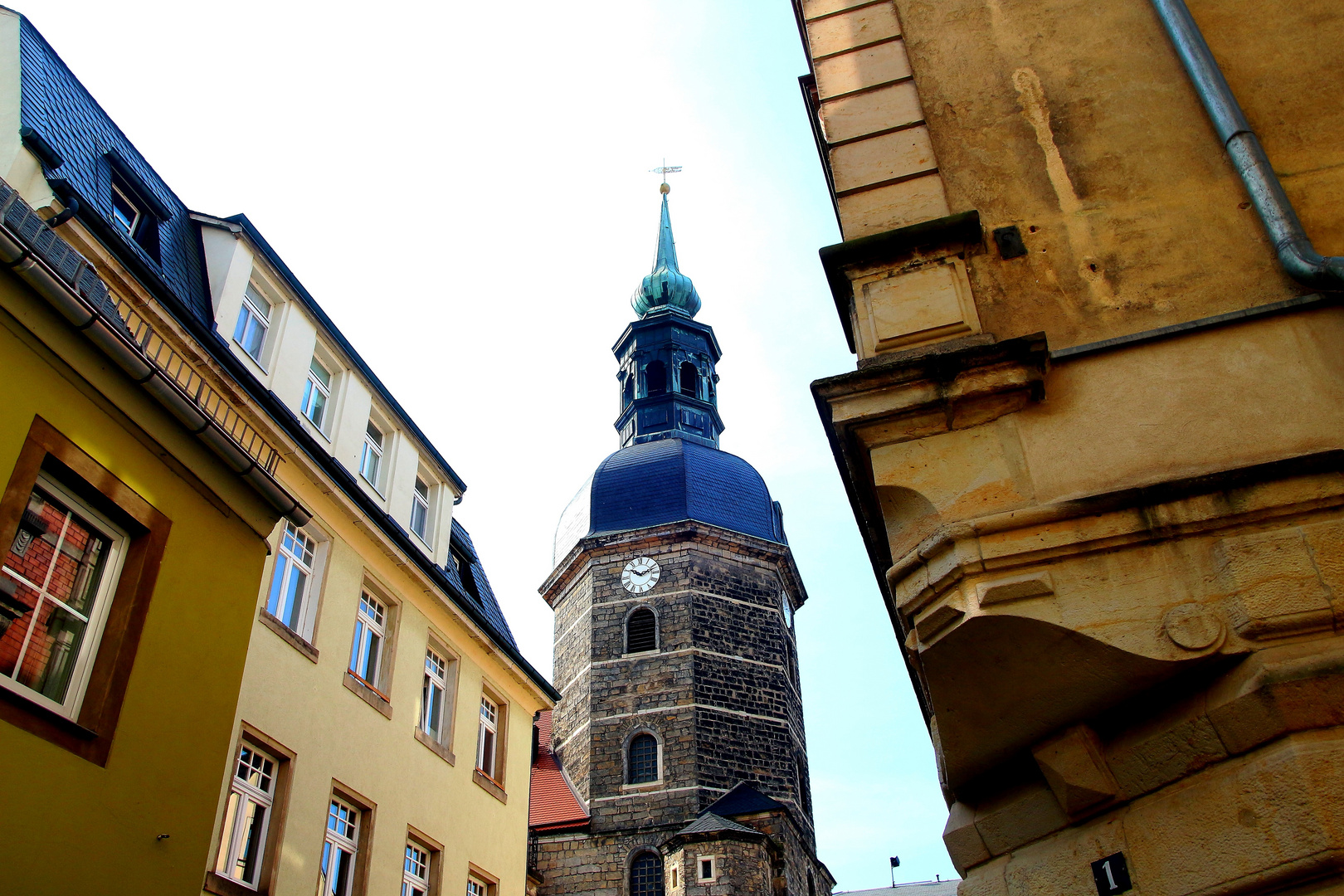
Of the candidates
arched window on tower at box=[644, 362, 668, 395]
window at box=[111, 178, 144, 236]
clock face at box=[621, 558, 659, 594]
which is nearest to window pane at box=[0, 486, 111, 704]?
window at box=[111, 178, 144, 236]

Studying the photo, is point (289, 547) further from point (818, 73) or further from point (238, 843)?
point (818, 73)

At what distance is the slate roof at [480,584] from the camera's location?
1527 centimetres

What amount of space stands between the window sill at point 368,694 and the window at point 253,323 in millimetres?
3264

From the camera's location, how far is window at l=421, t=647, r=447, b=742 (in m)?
12.6

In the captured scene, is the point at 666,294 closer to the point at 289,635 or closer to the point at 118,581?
the point at 289,635

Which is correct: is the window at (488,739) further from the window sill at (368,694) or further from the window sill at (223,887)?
the window sill at (223,887)

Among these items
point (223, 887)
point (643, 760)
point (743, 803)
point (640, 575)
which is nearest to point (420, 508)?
Result: point (223, 887)

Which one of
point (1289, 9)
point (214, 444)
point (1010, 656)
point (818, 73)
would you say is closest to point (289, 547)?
point (214, 444)

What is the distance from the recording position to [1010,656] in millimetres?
3979

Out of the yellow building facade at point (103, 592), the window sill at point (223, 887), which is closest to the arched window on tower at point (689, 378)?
the window sill at point (223, 887)

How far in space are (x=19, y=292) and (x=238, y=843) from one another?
200 inches

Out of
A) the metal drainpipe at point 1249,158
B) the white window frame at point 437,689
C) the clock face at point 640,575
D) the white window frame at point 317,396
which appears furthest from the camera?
the clock face at point 640,575

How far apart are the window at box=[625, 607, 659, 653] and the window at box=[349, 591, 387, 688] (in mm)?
17763

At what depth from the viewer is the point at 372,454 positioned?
13250 millimetres
